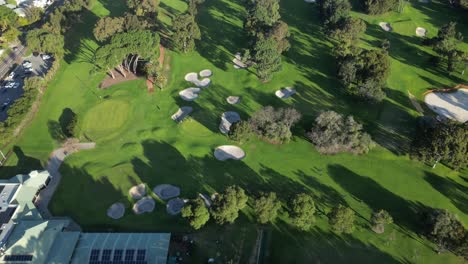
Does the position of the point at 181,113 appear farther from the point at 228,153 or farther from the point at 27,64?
the point at 27,64

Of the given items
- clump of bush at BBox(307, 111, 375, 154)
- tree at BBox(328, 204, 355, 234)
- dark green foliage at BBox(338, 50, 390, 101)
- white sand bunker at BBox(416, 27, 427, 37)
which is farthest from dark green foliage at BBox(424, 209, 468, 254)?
white sand bunker at BBox(416, 27, 427, 37)

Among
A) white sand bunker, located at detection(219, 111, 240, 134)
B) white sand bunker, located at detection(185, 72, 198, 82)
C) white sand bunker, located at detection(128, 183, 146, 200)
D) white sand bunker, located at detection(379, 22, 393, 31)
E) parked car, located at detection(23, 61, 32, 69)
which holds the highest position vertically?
white sand bunker, located at detection(379, 22, 393, 31)

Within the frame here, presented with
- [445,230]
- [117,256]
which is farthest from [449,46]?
[117,256]

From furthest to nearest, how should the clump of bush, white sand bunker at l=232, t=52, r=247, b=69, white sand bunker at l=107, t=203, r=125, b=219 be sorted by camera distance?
white sand bunker at l=232, t=52, r=247, b=69
the clump of bush
white sand bunker at l=107, t=203, r=125, b=219

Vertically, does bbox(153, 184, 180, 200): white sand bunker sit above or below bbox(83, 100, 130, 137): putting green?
below

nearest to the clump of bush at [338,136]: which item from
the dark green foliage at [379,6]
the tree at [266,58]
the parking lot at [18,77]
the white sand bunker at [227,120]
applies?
the white sand bunker at [227,120]

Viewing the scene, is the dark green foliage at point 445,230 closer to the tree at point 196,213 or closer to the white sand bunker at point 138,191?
the tree at point 196,213

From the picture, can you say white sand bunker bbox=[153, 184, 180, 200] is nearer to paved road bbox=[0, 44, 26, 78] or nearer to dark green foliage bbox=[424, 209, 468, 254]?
dark green foliage bbox=[424, 209, 468, 254]
